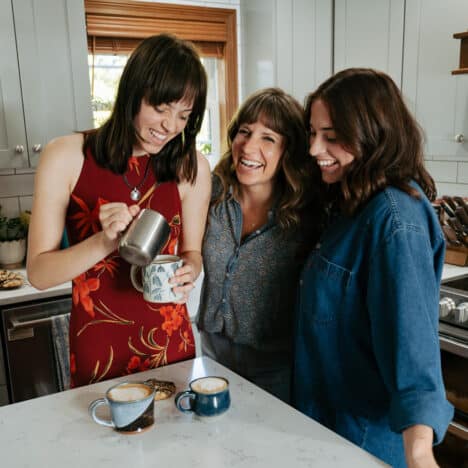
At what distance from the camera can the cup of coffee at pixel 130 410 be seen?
3.26 feet

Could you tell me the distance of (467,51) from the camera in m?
2.13

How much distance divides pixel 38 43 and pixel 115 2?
2.14 feet

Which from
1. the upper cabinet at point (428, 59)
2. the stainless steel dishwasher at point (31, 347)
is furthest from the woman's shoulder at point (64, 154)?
the upper cabinet at point (428, 59)

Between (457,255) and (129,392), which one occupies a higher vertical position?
(129,392)

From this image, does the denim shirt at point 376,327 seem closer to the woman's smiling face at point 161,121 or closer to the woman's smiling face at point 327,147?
the woman's smiling face at point 327,147

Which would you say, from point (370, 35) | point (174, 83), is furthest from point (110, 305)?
point (370, 35)

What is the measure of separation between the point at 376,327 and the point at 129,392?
1.70 ft

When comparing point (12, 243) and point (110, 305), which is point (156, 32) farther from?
point (110, 305)

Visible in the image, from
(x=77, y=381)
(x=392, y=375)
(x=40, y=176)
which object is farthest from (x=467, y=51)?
(x=77, y=381)

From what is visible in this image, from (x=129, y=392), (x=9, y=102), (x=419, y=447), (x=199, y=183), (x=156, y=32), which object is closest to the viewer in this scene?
(x=419, y=447)

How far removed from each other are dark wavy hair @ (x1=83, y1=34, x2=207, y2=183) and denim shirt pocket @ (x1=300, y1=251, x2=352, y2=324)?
49 cm

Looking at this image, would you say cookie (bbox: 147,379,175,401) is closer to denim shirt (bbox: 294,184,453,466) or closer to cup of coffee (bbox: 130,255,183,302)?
cup of coffee (bbox: 130,255,183,302)

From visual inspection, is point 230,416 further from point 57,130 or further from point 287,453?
point 57,130

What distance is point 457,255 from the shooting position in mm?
2410
